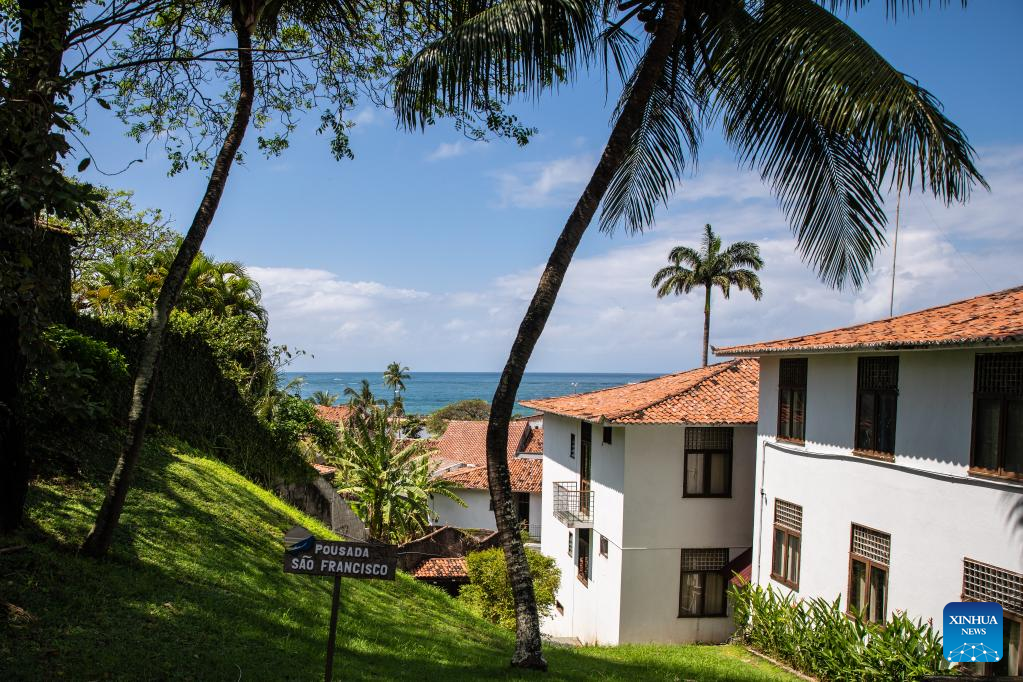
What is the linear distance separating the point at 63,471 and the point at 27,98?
20.2 feet

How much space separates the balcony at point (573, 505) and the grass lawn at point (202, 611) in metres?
9.60

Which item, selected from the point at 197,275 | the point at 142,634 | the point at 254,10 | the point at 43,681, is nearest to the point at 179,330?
Result: the point at 197,275

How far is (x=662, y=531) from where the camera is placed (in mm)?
21453

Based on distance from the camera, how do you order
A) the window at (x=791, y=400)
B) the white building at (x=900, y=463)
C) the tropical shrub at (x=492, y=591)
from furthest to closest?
the tropical shrub at (x=492, y=591)
the window at (x=791, y=400)
the white building at (x=900, y=463)

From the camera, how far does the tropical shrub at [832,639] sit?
39.9ft

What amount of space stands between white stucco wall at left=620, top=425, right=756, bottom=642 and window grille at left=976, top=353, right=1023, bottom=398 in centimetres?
1009

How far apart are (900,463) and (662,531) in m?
9.04

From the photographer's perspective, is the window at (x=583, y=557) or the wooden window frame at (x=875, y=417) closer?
the wooden window frame at (x=875, y=417)

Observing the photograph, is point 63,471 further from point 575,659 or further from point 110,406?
point 575,659

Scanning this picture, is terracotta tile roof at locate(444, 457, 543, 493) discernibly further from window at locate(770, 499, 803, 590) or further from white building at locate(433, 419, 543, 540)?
window at locate(770, 499, 803, 590)

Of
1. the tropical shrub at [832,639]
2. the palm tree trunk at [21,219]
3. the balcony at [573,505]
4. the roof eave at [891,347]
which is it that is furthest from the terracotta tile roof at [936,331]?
the palm tree trunk at [21,219]

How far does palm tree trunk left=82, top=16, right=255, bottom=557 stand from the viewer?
8.52 m

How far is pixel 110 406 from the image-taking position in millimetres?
13859

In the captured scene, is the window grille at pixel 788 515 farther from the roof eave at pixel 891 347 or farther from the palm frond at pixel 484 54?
the palm frond at pixel 484 54
